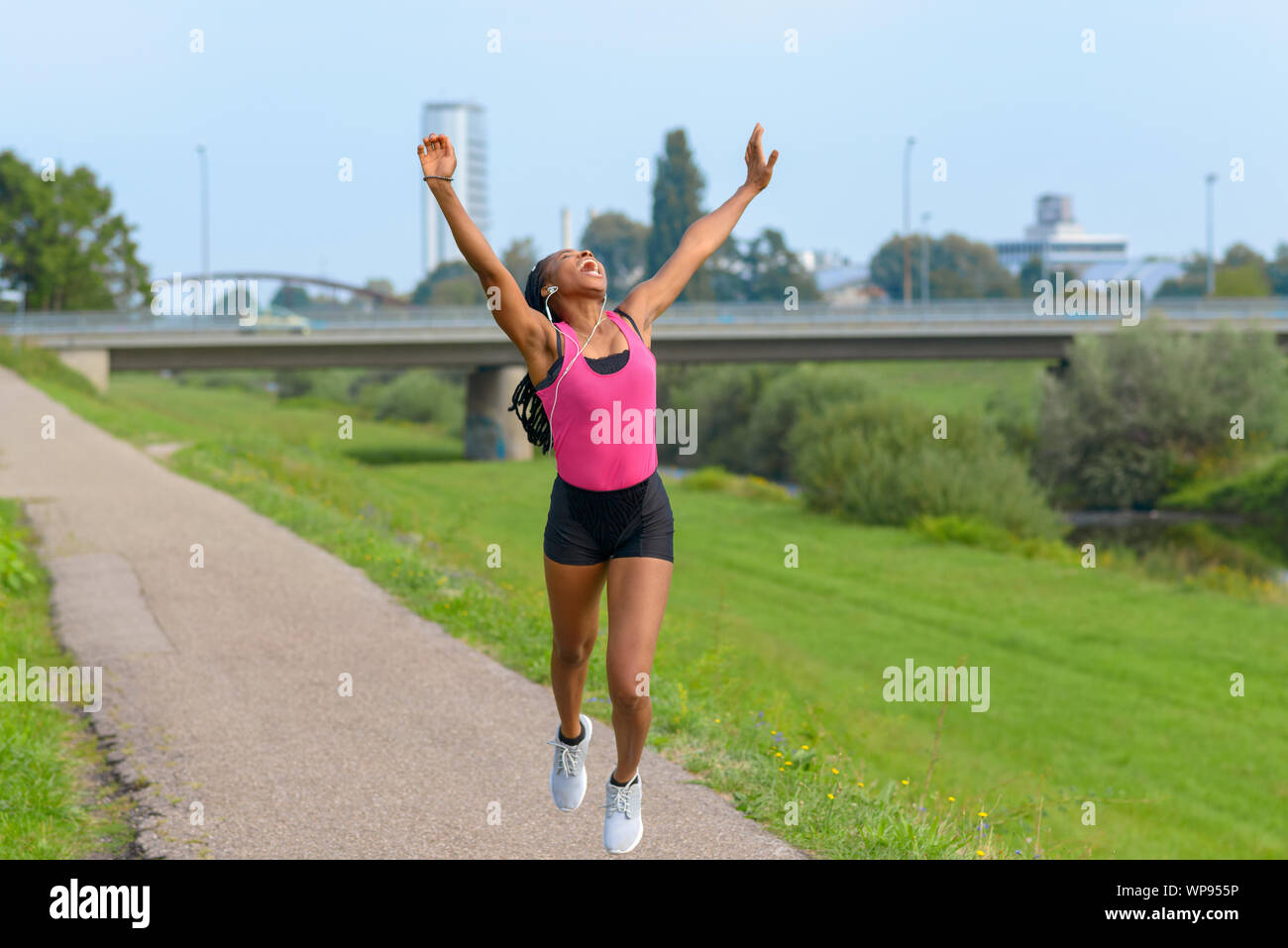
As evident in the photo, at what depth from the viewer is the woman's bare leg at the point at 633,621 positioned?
4887 millimetres

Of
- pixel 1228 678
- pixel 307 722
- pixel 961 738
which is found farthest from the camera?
pixel 1228 678

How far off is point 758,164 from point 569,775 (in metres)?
2.85

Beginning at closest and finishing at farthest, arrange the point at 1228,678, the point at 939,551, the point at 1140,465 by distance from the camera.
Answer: the point at 1228,678 < the point at 939,551 < the point at 1140,465

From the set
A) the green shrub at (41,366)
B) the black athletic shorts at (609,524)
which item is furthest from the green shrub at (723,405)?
the black athletic shorts at (609,524)

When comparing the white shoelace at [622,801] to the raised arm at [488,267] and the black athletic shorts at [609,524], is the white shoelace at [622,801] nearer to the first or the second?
the black athletic shorts at [609,524]

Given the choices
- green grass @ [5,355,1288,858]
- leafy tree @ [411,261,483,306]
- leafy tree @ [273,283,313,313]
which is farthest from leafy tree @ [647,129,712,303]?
leafy tree @ [273,283,313,313]

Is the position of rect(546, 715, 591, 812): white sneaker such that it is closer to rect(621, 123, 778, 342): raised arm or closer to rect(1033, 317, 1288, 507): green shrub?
rect(621, 123, 778, 342): raised arm

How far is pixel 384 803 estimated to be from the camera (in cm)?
641

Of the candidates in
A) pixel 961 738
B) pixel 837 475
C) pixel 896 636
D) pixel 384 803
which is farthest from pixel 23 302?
pixel 384 803

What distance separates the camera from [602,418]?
15.8ft

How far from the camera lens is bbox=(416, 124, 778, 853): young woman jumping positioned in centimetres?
481

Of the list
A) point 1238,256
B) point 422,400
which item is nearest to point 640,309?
point 422,400

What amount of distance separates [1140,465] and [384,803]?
141 ft
